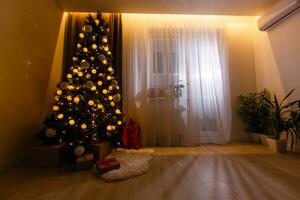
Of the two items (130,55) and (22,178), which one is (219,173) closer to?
(22,178)

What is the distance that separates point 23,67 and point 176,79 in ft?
8.00

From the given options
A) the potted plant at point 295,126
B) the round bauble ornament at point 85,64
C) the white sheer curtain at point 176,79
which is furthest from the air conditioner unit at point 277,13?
the round bauble ornament at point 85,64

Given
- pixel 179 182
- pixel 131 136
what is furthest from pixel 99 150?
pixel 179 182

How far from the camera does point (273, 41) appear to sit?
10.3 ft

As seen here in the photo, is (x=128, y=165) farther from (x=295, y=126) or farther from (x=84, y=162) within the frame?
(x=295, y=126)

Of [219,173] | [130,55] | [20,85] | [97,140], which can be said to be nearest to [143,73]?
[130,55]

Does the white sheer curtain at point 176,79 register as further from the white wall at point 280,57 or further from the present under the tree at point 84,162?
the present under the tree at point 84,162

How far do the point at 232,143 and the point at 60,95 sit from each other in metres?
3.19

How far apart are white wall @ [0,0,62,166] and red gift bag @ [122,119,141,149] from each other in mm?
1397

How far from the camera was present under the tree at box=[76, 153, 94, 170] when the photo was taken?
197 cm

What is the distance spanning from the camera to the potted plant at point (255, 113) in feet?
10.4

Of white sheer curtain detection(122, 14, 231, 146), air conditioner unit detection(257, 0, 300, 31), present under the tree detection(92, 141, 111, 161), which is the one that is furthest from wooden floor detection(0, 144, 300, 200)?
air conditioner unit detection(257, 0, 300, 31)

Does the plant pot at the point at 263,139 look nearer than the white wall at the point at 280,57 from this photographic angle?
No

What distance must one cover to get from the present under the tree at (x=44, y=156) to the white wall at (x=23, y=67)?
0.92ft
